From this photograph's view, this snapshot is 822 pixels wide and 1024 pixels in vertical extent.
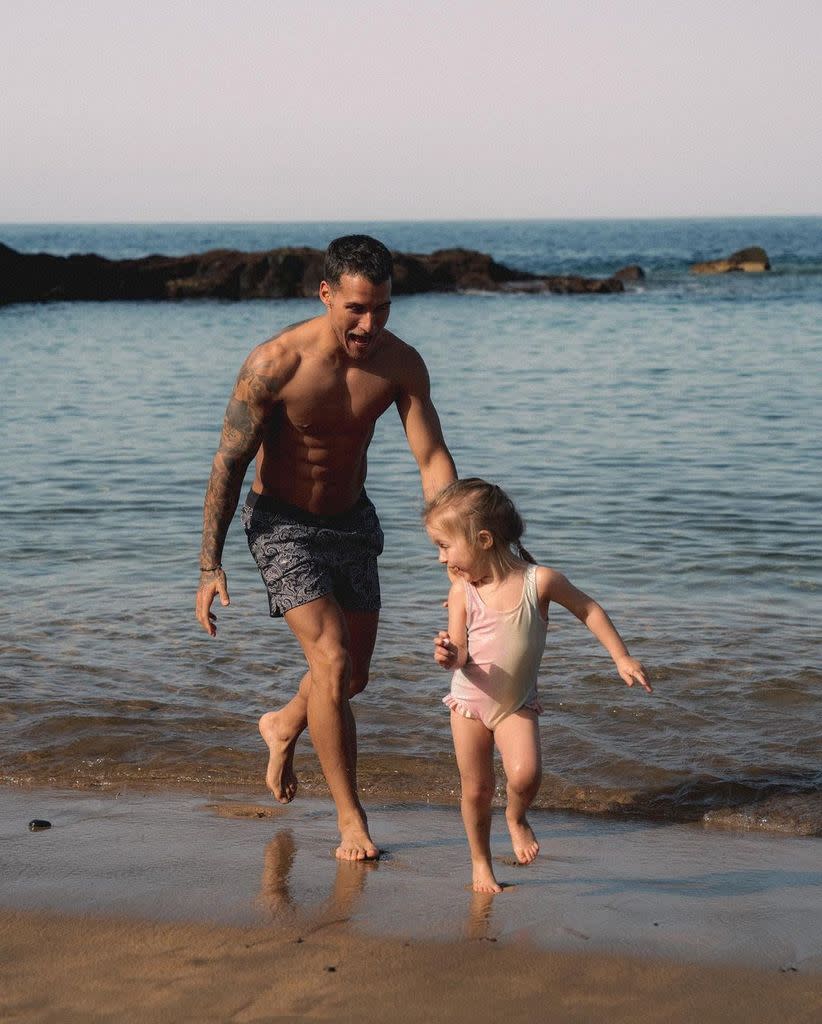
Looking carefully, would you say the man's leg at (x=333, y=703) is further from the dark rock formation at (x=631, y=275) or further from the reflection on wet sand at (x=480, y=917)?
the dark rock formation at (x=631, y=275)

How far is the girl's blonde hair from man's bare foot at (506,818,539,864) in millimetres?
770

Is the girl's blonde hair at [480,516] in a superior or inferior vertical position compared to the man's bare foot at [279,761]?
superior

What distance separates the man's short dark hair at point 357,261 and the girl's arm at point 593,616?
1084 mm

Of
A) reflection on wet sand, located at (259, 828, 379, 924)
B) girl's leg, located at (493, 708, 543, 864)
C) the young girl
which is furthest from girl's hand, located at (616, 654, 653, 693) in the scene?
reflection on wet sand, located at (259, 828, 379, 924)

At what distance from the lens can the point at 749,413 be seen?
1617 centimetres

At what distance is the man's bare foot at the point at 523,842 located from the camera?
13.5 ft

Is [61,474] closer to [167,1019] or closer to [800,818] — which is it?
[800,818]

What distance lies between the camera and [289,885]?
4.15 metres

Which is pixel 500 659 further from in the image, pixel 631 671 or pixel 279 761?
pixel 279 761

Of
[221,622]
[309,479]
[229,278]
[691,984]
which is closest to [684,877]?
[691,984]

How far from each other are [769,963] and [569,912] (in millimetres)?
603

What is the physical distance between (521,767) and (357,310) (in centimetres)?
153

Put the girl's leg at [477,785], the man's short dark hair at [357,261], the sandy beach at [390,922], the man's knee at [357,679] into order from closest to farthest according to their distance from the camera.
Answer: the sandy beach at [390,922]
the girl's leg at [477,785]
the man's short dark hair at [357,261]
the man's knee at [357,679]

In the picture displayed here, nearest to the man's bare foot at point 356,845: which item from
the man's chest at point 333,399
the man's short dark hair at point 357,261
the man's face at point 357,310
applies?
the man's chest at point 333,399
